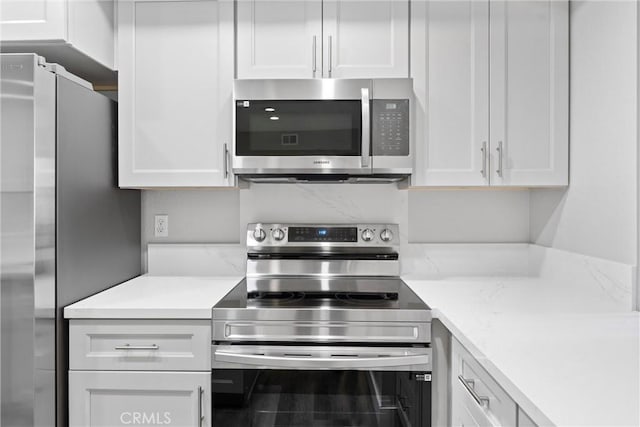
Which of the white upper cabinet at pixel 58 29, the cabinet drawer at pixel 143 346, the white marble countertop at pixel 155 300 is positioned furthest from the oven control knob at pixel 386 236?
the white upper cabinet at pixel 58 29

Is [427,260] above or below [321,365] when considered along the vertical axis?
above

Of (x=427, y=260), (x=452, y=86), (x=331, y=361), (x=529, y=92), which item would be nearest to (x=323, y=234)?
(x=427, y=260)

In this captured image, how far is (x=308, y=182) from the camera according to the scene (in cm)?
216

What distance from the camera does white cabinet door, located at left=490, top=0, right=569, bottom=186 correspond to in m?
1.90

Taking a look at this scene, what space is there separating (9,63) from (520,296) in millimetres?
1910

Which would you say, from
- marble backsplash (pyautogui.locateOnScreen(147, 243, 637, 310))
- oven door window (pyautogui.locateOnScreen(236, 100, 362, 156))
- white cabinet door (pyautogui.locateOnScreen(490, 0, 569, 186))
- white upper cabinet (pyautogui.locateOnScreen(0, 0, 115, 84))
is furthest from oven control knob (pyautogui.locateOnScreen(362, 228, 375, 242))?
white upper cabinet (pyautogui.locateOnScreen(0, 0, 115, 84))

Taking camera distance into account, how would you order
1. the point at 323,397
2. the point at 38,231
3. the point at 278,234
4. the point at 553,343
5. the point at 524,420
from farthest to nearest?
the point at 278,234 < the point at 323,397 < the point at 38,231 < the point at 553,343 < the point at 524,420

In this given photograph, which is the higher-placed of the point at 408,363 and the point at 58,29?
the point at 58,29

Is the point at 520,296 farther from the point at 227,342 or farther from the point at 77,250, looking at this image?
the point at 77,250

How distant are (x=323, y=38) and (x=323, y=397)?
1.40m

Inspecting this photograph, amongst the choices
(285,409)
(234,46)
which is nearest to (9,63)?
(234,46)

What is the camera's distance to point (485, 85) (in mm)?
1900

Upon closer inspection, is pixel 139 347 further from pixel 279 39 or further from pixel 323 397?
pixel 279 39

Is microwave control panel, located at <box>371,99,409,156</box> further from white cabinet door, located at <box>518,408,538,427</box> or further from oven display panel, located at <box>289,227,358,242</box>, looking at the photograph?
white cabinet door, located at <box>518,408,538,427</box>
